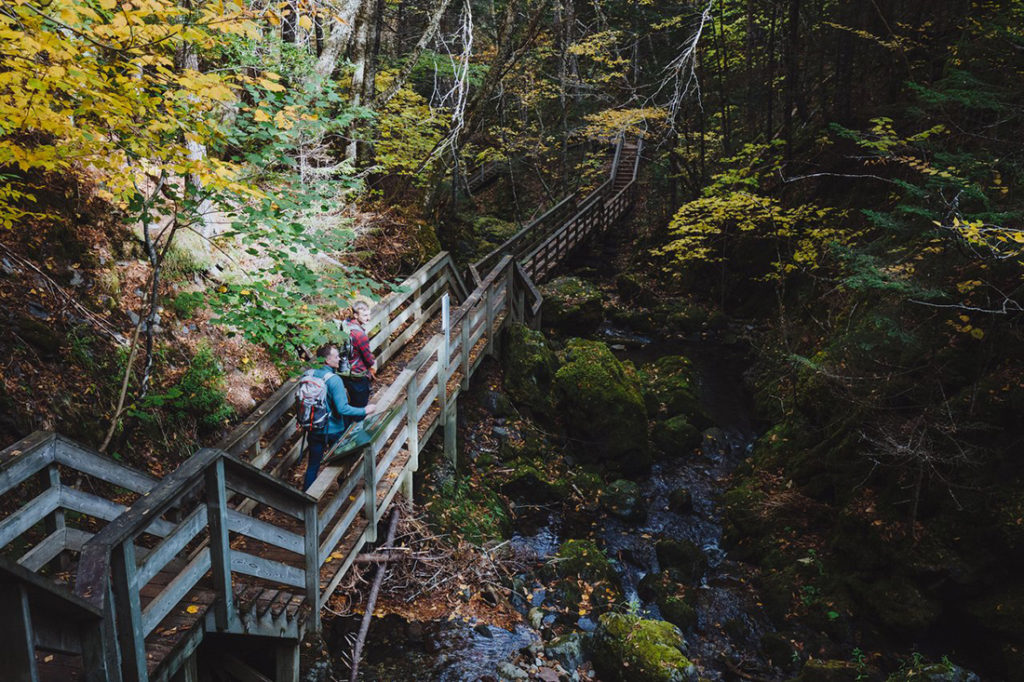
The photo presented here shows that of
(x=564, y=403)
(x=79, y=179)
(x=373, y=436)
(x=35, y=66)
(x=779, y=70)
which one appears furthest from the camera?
(x=779, y=70)

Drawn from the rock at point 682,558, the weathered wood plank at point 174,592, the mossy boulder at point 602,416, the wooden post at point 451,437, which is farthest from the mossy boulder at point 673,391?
the weathered wood plank at point 174,592

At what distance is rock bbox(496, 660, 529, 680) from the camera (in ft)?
Answer: 18.8

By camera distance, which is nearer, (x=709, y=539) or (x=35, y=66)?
(x=35, y=66)

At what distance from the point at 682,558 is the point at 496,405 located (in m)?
3.93

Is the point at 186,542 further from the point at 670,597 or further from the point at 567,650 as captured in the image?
the point at 670,597

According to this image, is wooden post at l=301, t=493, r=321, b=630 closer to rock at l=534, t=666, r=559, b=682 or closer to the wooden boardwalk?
the wooden boardwalk

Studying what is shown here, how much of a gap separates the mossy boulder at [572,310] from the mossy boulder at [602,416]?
159 inches

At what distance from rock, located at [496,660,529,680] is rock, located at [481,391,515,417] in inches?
191

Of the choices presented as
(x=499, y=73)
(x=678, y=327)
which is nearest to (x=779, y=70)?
(x=678, y=327)

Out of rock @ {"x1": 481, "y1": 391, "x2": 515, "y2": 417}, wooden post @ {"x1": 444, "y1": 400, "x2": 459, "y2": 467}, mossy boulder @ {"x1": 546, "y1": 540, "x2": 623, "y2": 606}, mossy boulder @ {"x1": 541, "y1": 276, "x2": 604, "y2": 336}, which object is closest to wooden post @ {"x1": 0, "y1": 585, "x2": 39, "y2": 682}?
mossy boulder @ {"x1": 546, "y1": 540, "x2": 623, "y2": 606}

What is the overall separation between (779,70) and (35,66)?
1985 centimetres

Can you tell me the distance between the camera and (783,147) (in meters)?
15.4

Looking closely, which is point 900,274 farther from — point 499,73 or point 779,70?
point 779,70

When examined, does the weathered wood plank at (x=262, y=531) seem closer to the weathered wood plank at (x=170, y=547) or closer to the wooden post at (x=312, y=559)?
the wooden post at (x=312, y=559)
